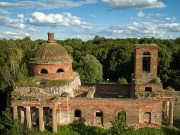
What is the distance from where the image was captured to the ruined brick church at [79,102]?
22.7 m

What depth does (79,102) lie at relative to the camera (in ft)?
78.0

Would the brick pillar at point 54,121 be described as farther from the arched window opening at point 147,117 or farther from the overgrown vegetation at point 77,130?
the arched window opening at point 147,117

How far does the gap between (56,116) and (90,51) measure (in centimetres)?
3891

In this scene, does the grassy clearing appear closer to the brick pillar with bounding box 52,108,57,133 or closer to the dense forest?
the brick pillar with bounding box 52,108,57,133

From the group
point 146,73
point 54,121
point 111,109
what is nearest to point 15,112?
point 54,121

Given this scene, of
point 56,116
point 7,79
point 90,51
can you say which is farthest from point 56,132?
point 90,51

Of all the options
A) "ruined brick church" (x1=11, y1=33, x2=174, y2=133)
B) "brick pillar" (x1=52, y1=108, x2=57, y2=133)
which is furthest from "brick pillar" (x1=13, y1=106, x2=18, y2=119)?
"brick pillar" (x1=52, y1=108, x2=57, y2=133)

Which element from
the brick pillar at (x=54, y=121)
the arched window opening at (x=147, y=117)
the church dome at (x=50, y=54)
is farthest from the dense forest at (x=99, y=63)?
the arched window opening at (x=147, y=117)

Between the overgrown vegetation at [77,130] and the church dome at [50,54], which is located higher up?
the church dome at [50,54]

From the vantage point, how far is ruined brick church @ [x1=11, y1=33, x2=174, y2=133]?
74.6ft

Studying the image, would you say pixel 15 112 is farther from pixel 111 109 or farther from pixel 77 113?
pixel 111 109

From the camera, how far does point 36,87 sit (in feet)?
78.9

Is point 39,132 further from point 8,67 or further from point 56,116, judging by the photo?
point 8,67

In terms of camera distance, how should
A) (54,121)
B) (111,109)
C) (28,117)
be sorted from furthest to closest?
(111,109)
(28,117)
(54,121)
